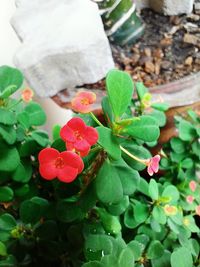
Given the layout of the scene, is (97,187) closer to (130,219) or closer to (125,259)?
(125,259)

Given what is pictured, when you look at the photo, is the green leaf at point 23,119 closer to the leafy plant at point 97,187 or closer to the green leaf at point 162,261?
the leafy plant at point 97,187

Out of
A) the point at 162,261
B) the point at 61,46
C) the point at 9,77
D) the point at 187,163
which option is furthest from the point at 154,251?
the point at 61,46

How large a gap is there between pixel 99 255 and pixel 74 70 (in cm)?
47

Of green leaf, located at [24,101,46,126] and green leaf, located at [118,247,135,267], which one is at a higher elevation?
green leaf, located at [24,101,46,126]

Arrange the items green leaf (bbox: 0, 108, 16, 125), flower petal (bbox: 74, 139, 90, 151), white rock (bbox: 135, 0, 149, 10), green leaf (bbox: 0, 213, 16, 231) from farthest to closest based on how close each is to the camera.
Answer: white rock (bbox: 135, 0, 149, 10)
green leaf (bbox: 0, 213, 16, 231)
green leaf (bbox: 0, 108, 16, 125)
flower petal (bbox: 74, 139, 90, 151)

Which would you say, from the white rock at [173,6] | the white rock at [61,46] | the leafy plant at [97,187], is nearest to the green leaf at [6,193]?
the leafy plant at [97,187]

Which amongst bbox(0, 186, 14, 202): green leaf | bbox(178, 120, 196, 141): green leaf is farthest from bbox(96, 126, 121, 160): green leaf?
bbox(178, 120, 196, 141): green leaf

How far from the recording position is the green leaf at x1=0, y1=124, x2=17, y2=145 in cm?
53

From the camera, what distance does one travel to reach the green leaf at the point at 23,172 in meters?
0.61

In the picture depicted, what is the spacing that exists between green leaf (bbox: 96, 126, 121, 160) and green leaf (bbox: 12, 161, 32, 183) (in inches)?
7.9

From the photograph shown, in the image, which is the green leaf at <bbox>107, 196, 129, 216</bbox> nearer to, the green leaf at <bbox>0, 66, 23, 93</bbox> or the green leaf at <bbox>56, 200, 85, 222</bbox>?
the green leaf at <bbox>56, 200, 85, 222</bbox>

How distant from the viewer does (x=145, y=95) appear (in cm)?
72

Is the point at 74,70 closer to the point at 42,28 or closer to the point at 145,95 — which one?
the point at 42,28

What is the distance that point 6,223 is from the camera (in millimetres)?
631
